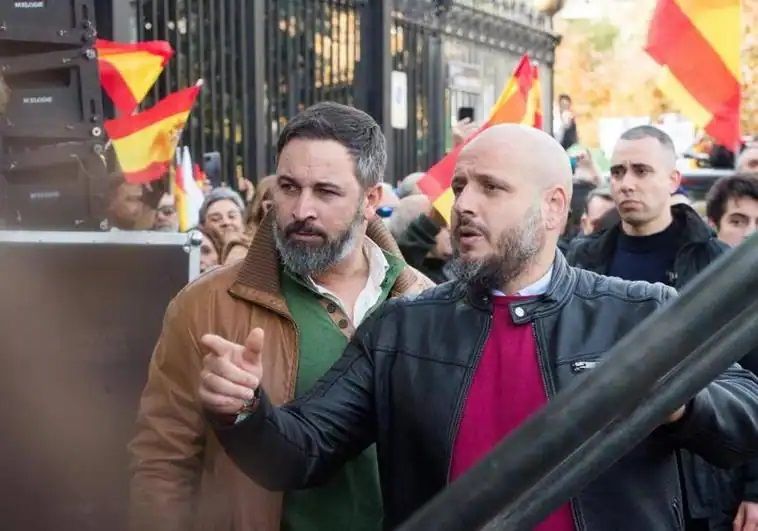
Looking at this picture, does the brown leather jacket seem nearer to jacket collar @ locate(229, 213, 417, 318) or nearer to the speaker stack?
jacket collar @ locate(229, 213, 417, 318)

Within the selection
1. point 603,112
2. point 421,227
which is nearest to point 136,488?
point 421,227

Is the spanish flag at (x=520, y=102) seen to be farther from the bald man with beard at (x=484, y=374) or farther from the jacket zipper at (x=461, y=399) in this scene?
the jacket zipper at (x=461, y=399)

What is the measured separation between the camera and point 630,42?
34969 millimetres

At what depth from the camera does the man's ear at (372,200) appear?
288cm

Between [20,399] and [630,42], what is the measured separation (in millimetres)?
33208

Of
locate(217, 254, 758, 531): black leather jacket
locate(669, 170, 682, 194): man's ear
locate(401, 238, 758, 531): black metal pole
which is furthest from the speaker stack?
locate(401, 238, 758, 531): black metal pole

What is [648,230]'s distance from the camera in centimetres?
484

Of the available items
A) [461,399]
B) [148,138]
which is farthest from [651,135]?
[148,138]

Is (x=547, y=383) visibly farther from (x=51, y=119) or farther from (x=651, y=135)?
(x=51, y=119)

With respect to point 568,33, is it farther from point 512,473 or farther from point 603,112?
point 512,473

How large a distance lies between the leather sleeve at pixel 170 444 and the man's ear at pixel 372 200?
52cm

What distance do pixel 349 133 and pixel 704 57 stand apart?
4.16 metres

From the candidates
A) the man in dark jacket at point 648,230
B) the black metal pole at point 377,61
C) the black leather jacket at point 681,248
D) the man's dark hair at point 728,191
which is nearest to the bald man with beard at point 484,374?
the black leather jacket at point 681,248

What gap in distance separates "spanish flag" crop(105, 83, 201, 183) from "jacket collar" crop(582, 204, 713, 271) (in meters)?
2.94
